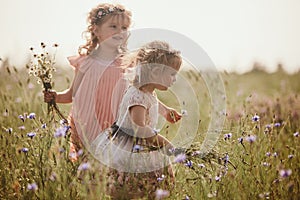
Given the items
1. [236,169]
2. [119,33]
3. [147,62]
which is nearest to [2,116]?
[119,33]

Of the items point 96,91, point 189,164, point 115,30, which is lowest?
point 189,164

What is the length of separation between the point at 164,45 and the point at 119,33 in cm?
81

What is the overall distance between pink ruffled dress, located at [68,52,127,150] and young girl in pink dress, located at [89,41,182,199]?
48cm

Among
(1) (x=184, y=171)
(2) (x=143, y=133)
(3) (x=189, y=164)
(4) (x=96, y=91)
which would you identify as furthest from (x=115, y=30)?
(3) (x=189, y=164)

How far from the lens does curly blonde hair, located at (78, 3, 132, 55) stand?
361 centimetres

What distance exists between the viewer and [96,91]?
3.60m

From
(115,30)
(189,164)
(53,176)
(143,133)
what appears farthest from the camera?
(115,30)

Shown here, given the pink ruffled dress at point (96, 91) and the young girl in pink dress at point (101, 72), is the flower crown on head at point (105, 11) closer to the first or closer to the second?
the young girl in pink dress at point (101, 72)

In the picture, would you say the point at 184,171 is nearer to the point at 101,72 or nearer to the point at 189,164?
the point at 189,164

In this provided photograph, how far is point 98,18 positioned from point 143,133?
1315 mm

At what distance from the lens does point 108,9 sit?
364cm

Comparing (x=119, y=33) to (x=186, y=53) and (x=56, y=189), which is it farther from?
(x=56, y=189)

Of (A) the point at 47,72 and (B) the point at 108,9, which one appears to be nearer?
(A) the point at 47,72

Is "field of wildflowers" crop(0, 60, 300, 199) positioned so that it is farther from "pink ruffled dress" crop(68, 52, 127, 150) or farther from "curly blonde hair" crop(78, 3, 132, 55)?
"curly blonde hair" crop(78, 3, 132, 55)
